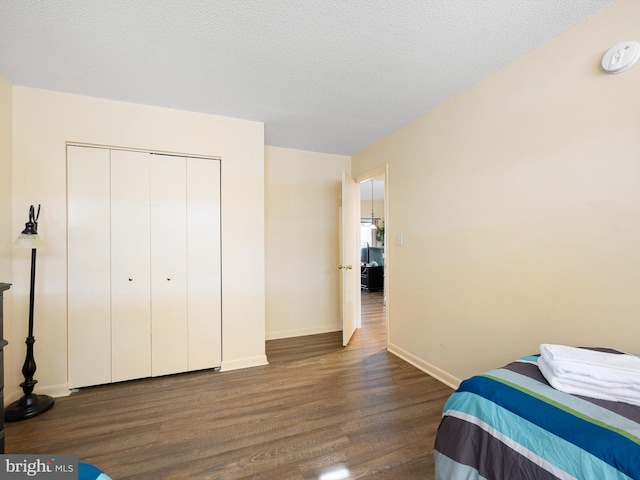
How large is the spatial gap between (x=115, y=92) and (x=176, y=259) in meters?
1.58

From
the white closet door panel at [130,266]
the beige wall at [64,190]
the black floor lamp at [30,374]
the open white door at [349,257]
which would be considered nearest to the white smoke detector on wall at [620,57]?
the open white door at [349,257]

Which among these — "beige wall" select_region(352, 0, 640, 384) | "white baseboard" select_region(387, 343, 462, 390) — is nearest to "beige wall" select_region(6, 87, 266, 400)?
"white baseboard" select_region(387, 343, 462, 390)

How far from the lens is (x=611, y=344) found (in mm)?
1460

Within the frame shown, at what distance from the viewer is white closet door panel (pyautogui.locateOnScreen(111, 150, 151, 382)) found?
2518 millimetres

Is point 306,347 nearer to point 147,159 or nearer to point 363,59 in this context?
point 147,159

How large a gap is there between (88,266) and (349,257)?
9.37 feet

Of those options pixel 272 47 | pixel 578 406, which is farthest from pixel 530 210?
pixel 272 47

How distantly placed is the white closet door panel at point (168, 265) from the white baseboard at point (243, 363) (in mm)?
393

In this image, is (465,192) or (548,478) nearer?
(548,478)

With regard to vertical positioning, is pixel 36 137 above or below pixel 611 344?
above

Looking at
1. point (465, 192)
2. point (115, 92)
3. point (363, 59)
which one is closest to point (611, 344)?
point (465, 192)

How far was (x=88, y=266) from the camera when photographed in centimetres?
244

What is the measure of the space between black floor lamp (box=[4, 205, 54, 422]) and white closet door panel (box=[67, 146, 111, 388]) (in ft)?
0.83

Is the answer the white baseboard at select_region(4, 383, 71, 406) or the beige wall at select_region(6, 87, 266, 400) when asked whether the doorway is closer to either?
the beige wall at select_region(6, 87, 266, 400)
